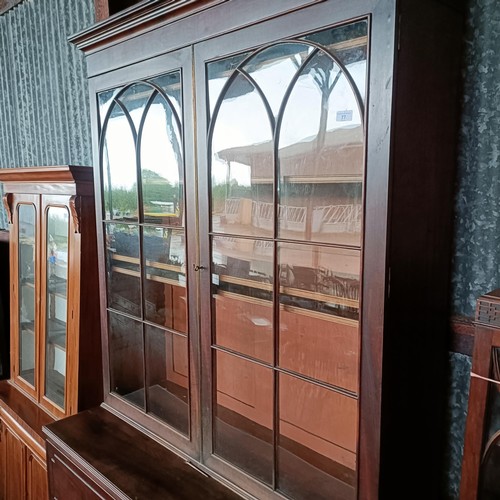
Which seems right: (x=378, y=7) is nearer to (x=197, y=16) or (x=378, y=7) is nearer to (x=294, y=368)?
(x=197, y=16)

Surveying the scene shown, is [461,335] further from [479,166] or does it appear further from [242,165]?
[242,165]

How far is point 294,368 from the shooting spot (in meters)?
1.12

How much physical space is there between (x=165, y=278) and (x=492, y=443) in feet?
3.05

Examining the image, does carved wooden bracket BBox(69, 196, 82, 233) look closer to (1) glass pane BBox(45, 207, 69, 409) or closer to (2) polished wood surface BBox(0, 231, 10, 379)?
(1) glass pane BBox(45, 207, 69, 409)

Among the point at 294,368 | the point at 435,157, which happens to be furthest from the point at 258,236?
the point at 435,157

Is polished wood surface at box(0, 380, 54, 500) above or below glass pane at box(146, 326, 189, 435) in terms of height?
below

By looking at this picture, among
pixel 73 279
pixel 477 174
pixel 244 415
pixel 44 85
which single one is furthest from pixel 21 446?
pixel 477 174

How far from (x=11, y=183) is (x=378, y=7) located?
189 centimetres

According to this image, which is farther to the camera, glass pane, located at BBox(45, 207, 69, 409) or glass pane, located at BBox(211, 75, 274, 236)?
glass pane, located at BBox(45, 207, 69, 409)

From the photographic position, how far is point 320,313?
108 cm

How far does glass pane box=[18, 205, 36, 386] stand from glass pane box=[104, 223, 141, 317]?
0.74 m

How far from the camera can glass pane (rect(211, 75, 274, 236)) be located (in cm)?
111

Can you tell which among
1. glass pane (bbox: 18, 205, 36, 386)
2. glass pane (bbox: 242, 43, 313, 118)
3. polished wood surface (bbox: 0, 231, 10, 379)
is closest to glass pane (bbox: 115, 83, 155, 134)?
glass pane (bbox: 242, 43, 313, 118)

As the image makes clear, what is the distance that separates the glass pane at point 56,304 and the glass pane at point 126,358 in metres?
0.41
